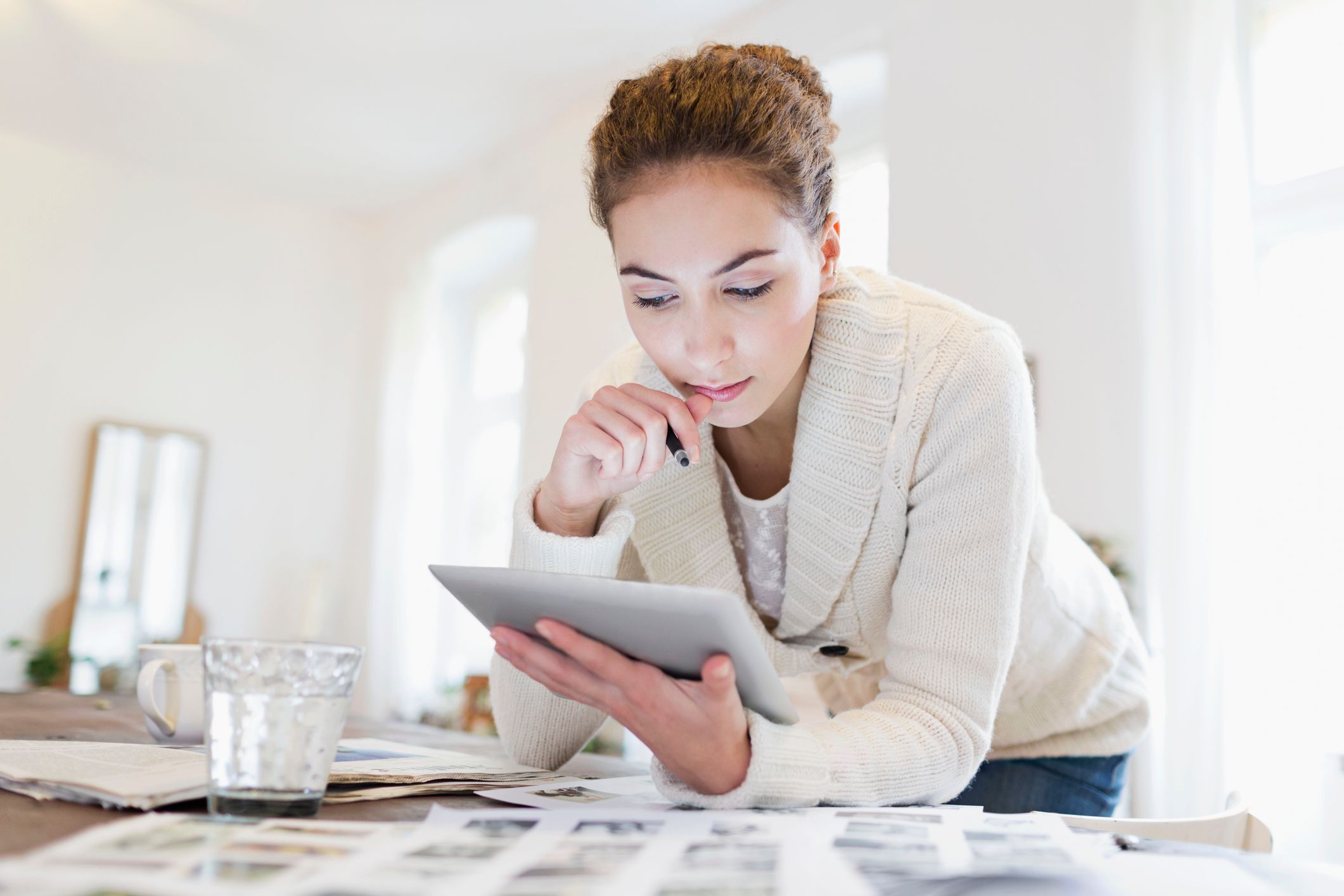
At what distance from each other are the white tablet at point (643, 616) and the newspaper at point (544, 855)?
0.36ft

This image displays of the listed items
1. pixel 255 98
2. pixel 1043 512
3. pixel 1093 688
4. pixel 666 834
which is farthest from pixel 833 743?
pixel 255 98

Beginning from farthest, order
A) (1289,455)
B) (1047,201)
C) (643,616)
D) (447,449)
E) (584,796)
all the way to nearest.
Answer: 1. (447,449)
2. (1047,201)
3. (1289,455)
4. (584,796)
5. (643,616)

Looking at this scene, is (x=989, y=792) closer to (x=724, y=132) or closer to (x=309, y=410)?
(x=724, y=132)

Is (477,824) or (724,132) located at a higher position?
(724,132)

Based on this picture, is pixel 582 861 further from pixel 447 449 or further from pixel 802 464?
pixel 447 449

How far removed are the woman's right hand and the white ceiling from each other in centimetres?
339

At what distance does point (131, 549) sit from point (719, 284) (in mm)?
5392

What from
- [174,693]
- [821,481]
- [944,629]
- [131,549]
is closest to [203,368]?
[131,549]

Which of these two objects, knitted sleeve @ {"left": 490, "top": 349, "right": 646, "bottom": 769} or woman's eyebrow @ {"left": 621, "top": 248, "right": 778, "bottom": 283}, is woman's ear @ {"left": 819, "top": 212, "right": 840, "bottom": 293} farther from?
knitted sleeve @ {"left": 490, "top": 349, "right": 646, "bottom": 769}

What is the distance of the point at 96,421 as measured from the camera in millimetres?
5684

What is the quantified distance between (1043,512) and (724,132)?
0.58 metres

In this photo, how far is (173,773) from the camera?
0.77 m

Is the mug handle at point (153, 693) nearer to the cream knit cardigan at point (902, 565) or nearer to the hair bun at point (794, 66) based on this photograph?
the cream knit cardigan at point (902, 565)

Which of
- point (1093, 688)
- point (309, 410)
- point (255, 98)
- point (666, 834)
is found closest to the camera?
point (666, 834)
